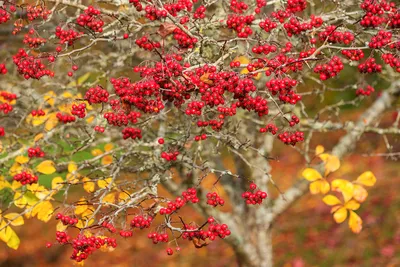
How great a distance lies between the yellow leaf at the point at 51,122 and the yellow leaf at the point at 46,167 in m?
0.59

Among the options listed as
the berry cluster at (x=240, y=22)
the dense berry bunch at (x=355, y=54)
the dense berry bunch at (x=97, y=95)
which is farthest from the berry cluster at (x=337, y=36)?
the dense berry bunch at (x=97, y=95)

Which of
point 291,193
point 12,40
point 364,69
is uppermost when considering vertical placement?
point 364,69

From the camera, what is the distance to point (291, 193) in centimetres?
623

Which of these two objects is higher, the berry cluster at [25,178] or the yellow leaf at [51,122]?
the berry cluster at [25,178]

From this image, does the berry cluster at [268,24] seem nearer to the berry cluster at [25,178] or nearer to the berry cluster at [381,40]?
the berry cluster at [381,40]

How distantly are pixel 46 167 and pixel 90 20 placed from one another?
5.01ft

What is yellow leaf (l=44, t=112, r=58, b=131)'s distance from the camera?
5.49 m

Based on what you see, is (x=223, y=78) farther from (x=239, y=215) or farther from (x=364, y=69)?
(x=239, y=215)

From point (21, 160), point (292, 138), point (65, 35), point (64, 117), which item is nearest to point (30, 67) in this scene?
point (65, 35)

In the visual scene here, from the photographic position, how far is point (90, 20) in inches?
157

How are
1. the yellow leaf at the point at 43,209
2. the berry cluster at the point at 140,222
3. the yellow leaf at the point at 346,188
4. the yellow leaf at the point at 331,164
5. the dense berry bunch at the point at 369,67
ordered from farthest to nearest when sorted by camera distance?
the yellow leaf at the point at 331,164 < the yellow leaf at the point at 346,188 < the yellow leaf at the point at 43,209 < the dense berry bunch at the point at 369,67 < the berry cluster at the point at 140,222

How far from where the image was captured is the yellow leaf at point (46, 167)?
4.89 meters

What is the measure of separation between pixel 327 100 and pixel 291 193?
12.7m

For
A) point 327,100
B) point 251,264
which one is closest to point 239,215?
point 251,264
